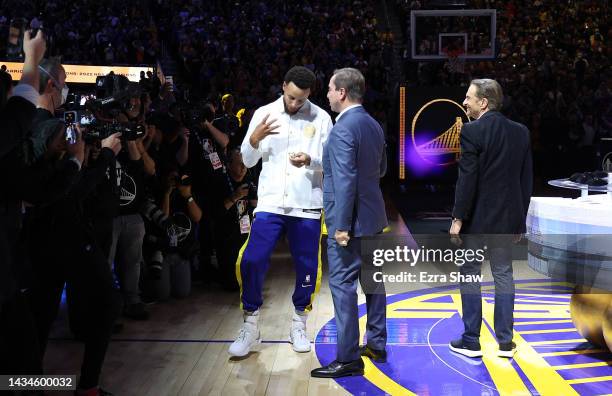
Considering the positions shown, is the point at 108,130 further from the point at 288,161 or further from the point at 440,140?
the point at 440,140

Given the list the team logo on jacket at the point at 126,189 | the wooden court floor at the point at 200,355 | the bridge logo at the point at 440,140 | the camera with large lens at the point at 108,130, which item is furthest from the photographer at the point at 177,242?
the bridge logo at the point at 440,140

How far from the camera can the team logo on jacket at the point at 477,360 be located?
3877 mm

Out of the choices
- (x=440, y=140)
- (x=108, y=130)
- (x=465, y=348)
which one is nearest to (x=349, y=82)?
(x=108, y=130)

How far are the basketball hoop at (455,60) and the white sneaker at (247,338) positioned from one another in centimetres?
802

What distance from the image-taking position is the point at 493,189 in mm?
4152

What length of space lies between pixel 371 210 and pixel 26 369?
1.99 metres

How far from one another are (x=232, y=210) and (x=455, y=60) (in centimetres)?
680

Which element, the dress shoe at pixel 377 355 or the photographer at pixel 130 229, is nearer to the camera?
the dress shoe at pixel 377 355

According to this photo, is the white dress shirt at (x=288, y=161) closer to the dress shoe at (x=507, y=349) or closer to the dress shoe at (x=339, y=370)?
the dress shoe at (x=339, y=370)

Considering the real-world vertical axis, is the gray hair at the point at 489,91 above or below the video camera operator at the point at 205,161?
above

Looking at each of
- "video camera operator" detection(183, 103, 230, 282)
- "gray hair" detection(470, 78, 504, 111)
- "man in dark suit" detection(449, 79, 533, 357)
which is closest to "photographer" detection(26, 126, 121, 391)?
"man in dark suit" detection(449, 79, 533, 357)

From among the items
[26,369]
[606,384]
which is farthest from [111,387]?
[606,384]

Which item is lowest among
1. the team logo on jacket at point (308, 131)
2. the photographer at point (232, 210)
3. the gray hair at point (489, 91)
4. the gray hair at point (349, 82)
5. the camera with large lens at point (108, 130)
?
the photographer at point (232, 210)

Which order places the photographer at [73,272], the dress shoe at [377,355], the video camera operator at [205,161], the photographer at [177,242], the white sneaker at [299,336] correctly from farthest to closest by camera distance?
the video camera operator at [205,161] → the photographer at [177,242] → the white sneaker at [299,336] → the dress shoe at [377,355] → the photographer at [73,272]
